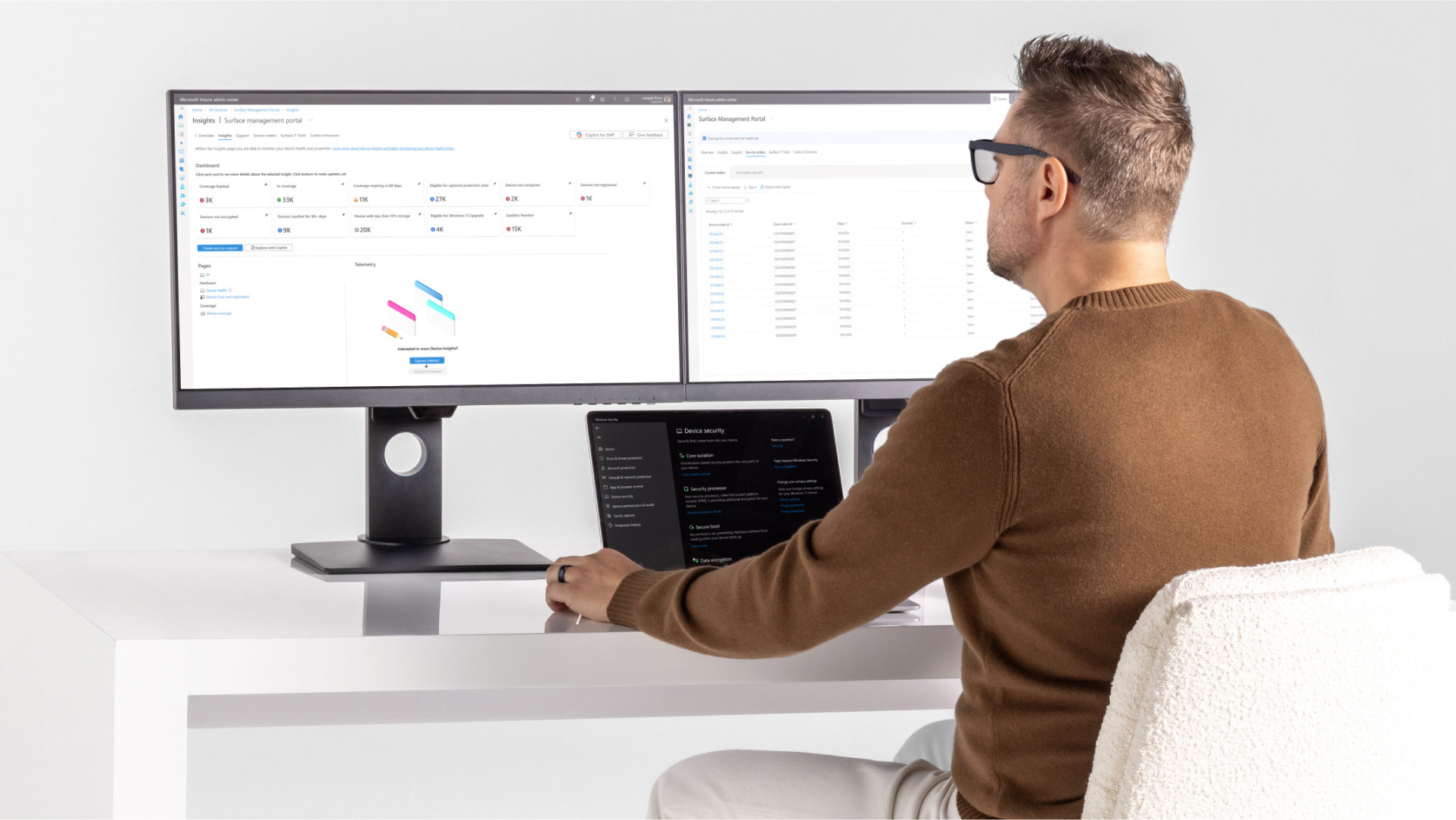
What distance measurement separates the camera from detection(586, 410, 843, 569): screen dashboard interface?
1.33m

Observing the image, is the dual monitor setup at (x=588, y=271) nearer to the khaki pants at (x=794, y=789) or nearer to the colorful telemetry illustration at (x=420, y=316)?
the colorful telemetry illustration at (x=420, y=316)

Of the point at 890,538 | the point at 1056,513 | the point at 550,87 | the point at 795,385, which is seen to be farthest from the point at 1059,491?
the point at 550,87

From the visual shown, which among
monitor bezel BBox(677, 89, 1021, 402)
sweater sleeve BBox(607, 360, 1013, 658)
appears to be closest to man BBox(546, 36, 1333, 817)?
sweater sleeve BBox(607, 360, 1013, 658)

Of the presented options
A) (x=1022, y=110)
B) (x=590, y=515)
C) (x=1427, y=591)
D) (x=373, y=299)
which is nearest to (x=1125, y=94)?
(x=1022, y=110)

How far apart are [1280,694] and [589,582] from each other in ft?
1.88

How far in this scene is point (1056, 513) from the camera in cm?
91

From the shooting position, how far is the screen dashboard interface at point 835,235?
152cm

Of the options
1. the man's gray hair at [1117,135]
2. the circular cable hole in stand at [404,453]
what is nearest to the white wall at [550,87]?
the circular cable hole in stand at [404,453]

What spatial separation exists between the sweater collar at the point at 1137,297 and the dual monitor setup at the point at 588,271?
477mm

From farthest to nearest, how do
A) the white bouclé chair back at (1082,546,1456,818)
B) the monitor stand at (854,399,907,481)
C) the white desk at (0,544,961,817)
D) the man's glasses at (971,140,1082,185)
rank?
the monitor stand at (854,399,907,481), the man's glasses at (971,140,1082,185), the white desk at (0,544,961,817), the white bouclé chair back at (1082,546,1456,818)

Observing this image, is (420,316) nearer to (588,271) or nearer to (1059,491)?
(588,271)

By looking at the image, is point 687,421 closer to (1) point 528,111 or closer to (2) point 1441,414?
(1) point 528,111

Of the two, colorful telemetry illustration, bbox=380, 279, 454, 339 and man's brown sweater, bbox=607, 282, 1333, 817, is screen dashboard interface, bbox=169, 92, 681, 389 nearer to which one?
colorful telemetry illustration, bbox=380, 279, 454, 339

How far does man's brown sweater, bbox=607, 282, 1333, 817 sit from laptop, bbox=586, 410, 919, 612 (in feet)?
1.04
